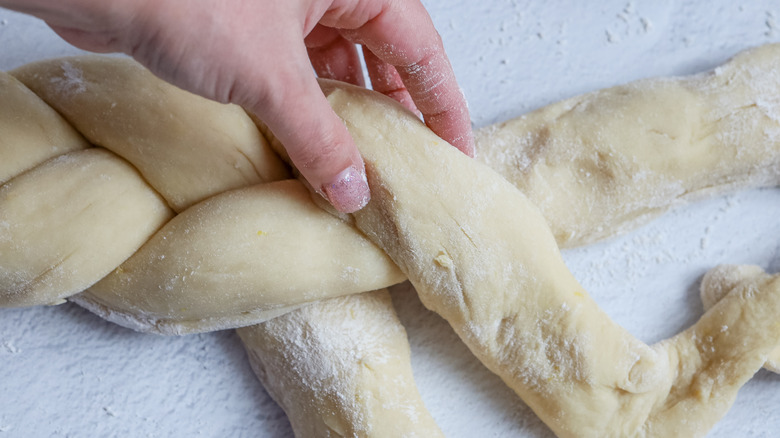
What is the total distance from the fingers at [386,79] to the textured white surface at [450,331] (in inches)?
10.3

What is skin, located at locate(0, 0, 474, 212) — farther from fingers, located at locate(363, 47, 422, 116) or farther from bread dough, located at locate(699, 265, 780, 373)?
bread dough, located at locate(699, 265, 780, 373)

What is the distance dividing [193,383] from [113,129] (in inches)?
21.6

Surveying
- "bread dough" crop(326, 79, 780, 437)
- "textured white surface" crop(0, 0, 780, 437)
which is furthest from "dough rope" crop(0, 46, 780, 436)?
"textured white surface" crop(0, 0, 780, 437)

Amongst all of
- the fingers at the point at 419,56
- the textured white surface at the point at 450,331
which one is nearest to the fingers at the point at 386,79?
the fingers at the point at 419,56

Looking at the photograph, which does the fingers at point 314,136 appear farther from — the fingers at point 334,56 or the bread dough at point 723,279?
the bread dough at point 723,279

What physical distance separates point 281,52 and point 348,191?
0.26m

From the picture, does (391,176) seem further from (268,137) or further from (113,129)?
(113,129)

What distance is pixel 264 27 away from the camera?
783 mm

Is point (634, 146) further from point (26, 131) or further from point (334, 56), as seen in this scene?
point (26, 131)

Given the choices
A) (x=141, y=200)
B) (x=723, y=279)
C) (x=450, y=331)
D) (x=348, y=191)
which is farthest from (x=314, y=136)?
(x=723, y=279)

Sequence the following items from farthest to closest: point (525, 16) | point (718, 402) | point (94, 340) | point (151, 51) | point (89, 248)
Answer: point (525, 16) < point (94, 340) < point (718, 402) < point (89, 248) < point (151, 51)

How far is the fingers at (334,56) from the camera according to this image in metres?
1.23

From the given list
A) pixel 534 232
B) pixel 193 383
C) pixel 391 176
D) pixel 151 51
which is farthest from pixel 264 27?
pixel 193 383

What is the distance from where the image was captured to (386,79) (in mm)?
1264
